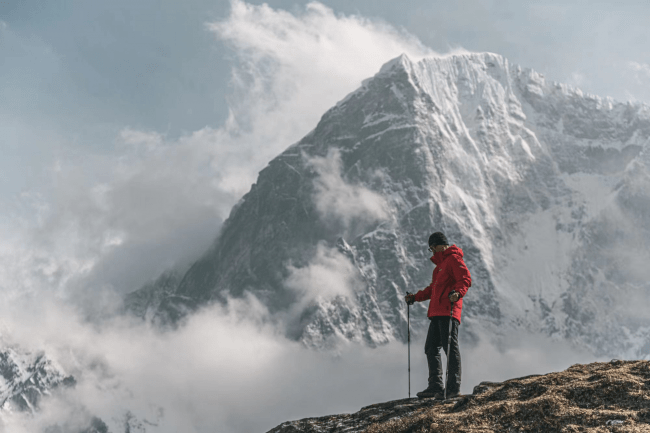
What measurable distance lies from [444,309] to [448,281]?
2.07ft

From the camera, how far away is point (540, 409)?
12.5 m

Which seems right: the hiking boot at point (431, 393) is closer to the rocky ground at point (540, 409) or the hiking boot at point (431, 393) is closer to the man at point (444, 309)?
the man at point (444, 309)

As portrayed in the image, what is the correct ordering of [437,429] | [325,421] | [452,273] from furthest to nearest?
[452,273] → [325,421] → [437,429]

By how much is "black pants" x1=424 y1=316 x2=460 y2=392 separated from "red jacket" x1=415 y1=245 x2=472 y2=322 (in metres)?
0.22

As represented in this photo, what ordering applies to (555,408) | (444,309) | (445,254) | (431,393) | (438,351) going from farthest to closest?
1. (438,351)
2. (445,254)
3. (444,309)
4. (431,393)
5. (555,408)

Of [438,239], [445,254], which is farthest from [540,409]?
[438,239]

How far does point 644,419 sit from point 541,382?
2873 mm

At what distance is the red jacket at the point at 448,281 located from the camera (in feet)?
56.3

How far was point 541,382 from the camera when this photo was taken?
14461 millimetres

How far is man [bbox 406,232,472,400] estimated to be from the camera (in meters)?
16.9

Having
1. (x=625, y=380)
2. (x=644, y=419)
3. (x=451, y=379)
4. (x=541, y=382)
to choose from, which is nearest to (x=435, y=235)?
(x=451, y=379)

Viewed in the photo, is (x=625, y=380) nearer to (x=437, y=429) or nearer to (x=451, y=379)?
(x=437, y=429)

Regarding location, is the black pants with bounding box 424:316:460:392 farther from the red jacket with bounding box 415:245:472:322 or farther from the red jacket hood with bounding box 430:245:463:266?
the red jacket hood with bounding box 430:245:463:266

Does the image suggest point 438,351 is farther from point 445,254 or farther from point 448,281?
point 445,254
